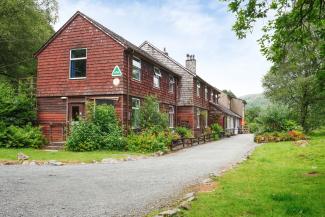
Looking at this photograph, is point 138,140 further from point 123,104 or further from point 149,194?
point 149,194

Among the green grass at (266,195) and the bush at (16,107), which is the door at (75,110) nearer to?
the bush at (16,107)

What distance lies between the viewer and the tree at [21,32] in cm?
2981

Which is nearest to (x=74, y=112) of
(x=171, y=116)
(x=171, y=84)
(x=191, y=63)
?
(x=171, y=116)

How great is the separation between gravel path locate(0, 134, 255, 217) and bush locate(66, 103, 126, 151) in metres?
5.22

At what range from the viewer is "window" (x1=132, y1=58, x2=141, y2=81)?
907 inches

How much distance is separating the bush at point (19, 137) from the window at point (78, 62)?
15.1 ft

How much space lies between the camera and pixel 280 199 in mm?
7188

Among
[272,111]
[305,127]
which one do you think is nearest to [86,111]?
[272,111]

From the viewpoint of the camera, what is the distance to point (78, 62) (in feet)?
75.9

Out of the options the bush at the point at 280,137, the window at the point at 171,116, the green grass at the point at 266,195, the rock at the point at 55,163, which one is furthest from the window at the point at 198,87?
the green grass at the point at 266,195

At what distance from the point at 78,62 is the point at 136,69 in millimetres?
3969

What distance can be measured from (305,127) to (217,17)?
24.8 meters

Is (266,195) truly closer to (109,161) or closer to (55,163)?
(109,161)

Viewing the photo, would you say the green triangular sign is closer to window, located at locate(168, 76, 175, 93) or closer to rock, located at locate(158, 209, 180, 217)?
window, located at locate(168, 76, 175, 93)
